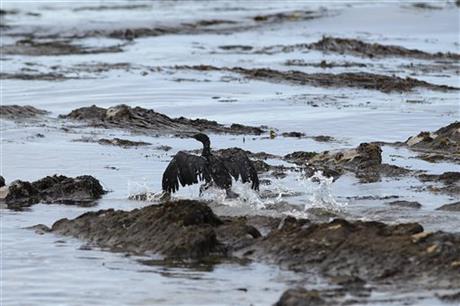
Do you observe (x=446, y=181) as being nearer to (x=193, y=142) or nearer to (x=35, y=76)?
(x=193, y=142)

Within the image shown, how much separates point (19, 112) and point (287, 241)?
9.88m

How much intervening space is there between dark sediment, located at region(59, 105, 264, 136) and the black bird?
523cm

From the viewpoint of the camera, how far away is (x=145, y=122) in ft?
57.2

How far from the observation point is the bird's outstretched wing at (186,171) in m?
11.3

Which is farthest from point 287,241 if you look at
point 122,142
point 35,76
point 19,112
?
point 35,76

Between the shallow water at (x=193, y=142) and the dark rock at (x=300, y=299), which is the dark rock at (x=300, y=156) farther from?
the dark rock at (x=300, y=299)

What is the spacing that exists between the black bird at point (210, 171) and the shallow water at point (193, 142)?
278 mm

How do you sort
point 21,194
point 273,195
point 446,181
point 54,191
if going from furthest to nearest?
point 446,181, point 54,191, point 21,194, point 273,195

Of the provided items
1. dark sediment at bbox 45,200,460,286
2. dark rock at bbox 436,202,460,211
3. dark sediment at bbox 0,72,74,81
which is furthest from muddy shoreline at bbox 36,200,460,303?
dark sediment at bbox 0,72,74,81

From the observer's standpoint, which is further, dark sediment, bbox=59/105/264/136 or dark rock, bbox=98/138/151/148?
dark sediment, bbox=59/105/264/136

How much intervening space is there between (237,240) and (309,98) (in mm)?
10837

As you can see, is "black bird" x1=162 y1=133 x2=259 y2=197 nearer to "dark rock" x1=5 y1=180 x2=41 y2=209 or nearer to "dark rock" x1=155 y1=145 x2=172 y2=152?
"dark rock" x1=5 y1=180 x2=41 y2=209

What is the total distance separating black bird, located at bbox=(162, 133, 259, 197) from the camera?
11.4 metres

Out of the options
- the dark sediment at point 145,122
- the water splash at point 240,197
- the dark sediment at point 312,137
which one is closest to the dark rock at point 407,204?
the water splash at point 240,197
